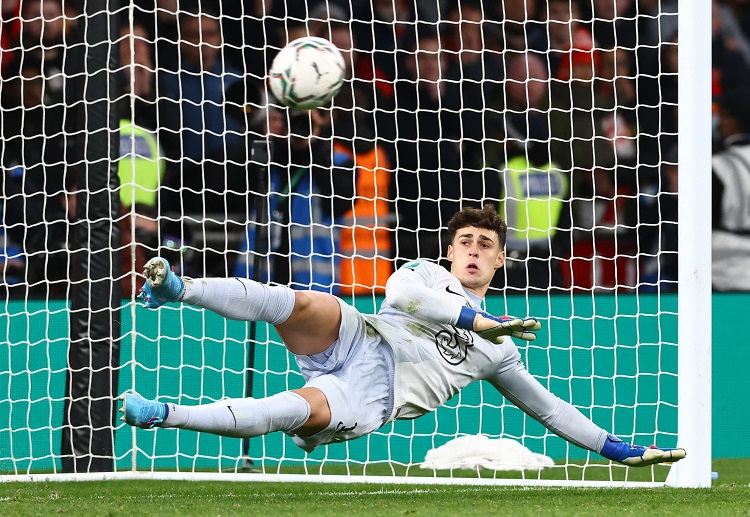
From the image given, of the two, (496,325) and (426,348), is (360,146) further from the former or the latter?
(496,325)

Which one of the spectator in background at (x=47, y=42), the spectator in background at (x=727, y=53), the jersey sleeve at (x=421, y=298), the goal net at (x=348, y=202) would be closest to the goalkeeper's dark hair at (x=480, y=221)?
the jersey sleeve at (x=421, y=298)

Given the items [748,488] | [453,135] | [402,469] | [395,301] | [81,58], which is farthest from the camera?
[453,135]

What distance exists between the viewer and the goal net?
8594 millimetres

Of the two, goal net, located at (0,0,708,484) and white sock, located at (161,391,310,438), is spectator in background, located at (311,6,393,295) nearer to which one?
goal net, located at (0,0,708,484)

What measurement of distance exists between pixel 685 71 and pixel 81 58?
343cm

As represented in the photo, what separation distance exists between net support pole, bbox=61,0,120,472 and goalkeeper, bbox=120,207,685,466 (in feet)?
7.28

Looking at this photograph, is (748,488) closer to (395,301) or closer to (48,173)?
(395,301)

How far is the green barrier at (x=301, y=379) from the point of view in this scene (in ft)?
28.2

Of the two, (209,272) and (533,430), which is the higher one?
(209,272)

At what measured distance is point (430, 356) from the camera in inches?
229

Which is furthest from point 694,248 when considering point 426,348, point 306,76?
point 306,76

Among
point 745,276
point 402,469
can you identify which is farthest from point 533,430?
point 745,276

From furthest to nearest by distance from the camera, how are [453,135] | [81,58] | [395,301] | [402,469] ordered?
[453,135] → [402,469] → [81,58] → [395,301]

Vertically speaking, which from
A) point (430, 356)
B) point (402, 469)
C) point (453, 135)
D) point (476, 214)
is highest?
point (453, 135)
